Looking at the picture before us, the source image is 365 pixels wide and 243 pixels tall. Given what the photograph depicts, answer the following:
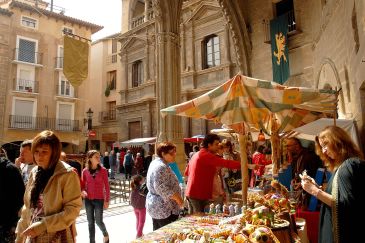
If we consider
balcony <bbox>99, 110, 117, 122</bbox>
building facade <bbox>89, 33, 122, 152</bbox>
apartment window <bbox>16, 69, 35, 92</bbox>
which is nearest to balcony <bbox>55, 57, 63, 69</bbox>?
apartment window <bbox>16, 69, 35, 92</bbox>

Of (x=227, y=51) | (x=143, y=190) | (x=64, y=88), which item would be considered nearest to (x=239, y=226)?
(x=143, y=190)

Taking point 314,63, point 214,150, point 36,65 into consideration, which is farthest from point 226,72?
point 36,65

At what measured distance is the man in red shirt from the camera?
3.99 m

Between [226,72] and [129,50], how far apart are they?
→ 419 inches

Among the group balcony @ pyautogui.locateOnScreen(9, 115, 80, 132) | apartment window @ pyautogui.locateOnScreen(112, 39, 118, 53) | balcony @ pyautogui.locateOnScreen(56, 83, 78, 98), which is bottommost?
balcony @ pyautogui.locateOnScreen(9, 115, 80, 132)

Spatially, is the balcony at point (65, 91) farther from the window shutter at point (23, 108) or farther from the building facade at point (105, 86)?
the building facade at point (105, 86)

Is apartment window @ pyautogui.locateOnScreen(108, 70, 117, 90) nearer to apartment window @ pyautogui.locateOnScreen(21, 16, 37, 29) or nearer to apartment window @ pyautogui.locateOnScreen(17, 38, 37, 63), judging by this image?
apartment window @ pyautogui.locateOnScreen(17, 38, 37, 63)

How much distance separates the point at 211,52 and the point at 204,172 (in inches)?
611

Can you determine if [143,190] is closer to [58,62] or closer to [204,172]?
[204,172]

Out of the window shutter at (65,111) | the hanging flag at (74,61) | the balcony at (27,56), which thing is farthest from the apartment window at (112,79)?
the hanging flag at (74,61)

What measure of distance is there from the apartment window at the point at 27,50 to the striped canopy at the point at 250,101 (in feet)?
88.3

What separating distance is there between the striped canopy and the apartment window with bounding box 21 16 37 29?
27833mm

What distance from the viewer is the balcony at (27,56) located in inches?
1005

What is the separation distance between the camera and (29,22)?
2642 centimetres
